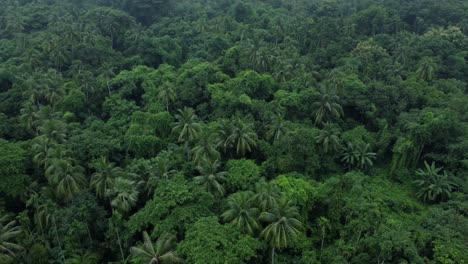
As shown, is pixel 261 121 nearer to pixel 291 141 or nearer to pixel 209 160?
pixel 291 141

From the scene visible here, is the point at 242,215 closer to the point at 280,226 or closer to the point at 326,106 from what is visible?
the point at 280,226

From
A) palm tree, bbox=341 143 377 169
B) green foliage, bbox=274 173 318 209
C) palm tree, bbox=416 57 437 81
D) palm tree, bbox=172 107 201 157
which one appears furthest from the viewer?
palm tree, bbox=416 57 437 81

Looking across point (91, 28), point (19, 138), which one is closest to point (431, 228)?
point (19, 138)

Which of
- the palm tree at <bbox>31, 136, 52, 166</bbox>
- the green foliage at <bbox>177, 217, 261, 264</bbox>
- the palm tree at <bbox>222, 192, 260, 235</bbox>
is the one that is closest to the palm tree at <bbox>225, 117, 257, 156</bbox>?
the palm tree at <bbox>222, 192, 260, 235</bbox>

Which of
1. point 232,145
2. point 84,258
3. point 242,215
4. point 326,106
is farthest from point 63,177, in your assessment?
point 326,106

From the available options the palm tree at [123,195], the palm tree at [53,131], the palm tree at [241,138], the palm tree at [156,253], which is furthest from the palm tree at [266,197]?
the palm tree at [53,131]

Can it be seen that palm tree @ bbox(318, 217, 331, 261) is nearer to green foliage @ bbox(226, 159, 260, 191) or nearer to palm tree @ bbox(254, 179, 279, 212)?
palm tree @ bbox(254, 179, 279, 212)

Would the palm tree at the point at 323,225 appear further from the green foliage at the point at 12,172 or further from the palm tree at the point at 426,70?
the palm tree at the point at 426,70
